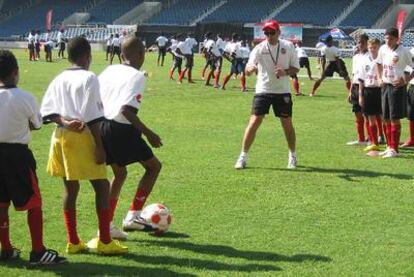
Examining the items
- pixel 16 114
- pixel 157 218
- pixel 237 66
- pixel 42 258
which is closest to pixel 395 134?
pixel 157 218

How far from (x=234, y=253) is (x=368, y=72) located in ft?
19.9

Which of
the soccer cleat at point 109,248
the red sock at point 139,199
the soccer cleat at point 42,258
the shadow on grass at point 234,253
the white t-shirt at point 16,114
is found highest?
the white t-shirt at point 16,114

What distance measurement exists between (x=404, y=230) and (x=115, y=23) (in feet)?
192

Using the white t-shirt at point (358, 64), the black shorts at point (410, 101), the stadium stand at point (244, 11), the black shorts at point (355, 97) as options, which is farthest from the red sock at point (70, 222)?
the stadium stand at point (244, 11)

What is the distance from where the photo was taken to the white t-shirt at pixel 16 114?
209 inches

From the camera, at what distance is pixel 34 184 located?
5.44m

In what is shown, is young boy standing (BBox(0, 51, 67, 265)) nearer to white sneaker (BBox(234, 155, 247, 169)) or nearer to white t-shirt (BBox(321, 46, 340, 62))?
white sneaker (BBox(234, 155, 247, 169))

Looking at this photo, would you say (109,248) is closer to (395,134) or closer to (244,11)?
(395,134)

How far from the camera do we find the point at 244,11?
59.2 meters

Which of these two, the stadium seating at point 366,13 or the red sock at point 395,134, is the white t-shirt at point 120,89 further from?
the stadium seating at point 366,13

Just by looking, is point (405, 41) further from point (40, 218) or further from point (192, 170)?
point (40, 218)

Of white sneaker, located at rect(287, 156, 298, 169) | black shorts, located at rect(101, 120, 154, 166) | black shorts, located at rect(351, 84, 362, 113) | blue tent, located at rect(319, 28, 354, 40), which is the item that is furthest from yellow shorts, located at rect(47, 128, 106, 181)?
blue tent, located at rect(319, 28, 354, 40)

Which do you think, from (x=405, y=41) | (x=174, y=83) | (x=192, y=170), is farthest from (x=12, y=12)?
(x=192, y=170)

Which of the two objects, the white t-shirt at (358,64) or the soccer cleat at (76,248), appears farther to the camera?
the white t-shirt at (358,64)
